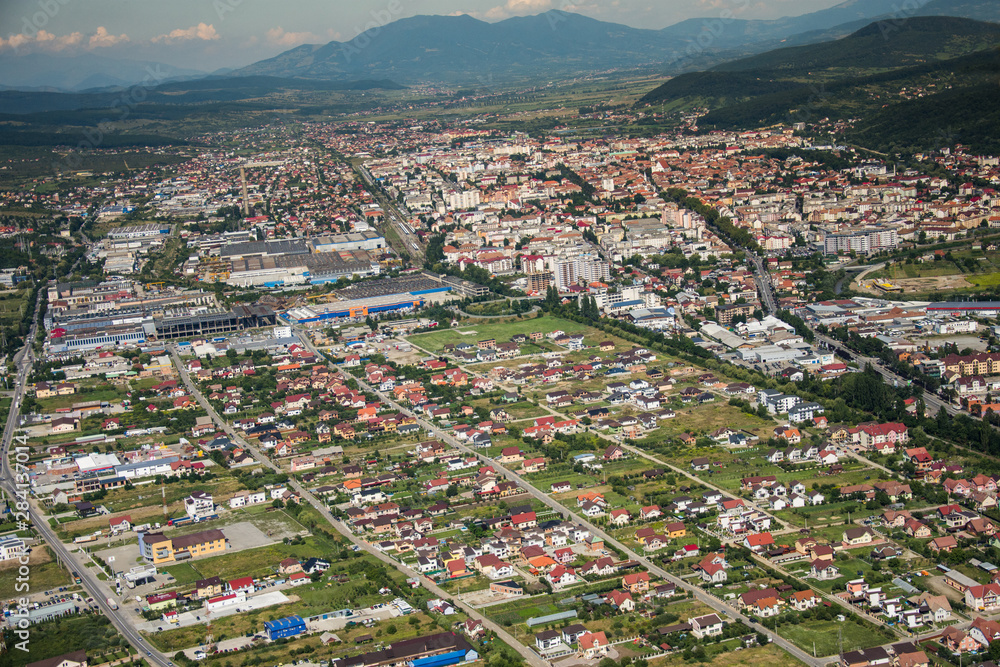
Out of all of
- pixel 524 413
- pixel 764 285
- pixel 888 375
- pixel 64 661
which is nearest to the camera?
pixel 64 661

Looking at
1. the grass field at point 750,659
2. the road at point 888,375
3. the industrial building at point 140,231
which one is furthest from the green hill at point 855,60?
the grass field at point 750,659

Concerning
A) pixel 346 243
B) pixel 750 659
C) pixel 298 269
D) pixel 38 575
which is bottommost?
pixel 750 659

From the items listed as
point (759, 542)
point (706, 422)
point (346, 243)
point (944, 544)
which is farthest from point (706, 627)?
point (346, 243)

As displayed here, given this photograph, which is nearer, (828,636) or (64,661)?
(64,661)

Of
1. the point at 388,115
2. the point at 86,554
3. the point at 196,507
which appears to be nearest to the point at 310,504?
the point at 196,507

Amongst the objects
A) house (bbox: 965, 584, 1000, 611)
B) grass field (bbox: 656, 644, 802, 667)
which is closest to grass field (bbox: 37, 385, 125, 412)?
grass field (bbox: 656, 644, 802, 667)

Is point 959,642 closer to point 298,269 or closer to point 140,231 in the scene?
point 298,269
